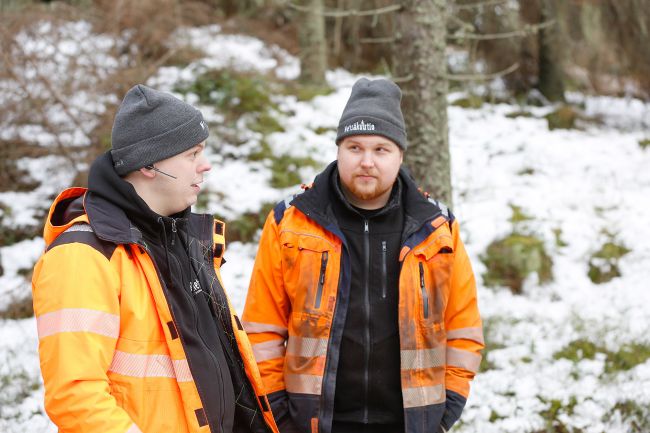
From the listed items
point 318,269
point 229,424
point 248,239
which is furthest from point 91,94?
point 229,424


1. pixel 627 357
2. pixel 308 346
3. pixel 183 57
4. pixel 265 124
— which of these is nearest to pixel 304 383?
pixel 308 346

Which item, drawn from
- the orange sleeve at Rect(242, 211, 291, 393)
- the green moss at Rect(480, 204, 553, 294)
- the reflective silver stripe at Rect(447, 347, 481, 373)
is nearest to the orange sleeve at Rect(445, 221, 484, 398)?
the reflective silver stripe at Rect(447, 347, 481, 373)

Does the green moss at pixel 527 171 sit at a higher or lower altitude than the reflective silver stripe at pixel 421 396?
higher

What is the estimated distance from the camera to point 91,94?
7492mm

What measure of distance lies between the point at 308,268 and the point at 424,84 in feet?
7.17

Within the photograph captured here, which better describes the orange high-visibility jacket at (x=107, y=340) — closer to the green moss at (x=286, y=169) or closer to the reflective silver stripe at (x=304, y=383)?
the reflective silver stripe at (x=304, y=383)

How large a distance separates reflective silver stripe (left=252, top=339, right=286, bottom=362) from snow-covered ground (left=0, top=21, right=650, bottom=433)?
200 cm

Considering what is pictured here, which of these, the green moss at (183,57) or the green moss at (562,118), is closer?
the green moss at (183,57)

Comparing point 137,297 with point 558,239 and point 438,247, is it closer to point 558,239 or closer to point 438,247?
point 438,247

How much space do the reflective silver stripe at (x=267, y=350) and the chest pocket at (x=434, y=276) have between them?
27.9 inches

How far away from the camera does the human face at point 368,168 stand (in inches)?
113

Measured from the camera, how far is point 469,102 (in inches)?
433

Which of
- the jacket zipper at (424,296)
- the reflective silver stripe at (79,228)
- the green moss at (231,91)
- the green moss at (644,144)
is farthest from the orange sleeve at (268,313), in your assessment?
the green moss at (644,144)

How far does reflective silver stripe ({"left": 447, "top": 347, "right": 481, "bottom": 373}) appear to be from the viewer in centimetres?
304
